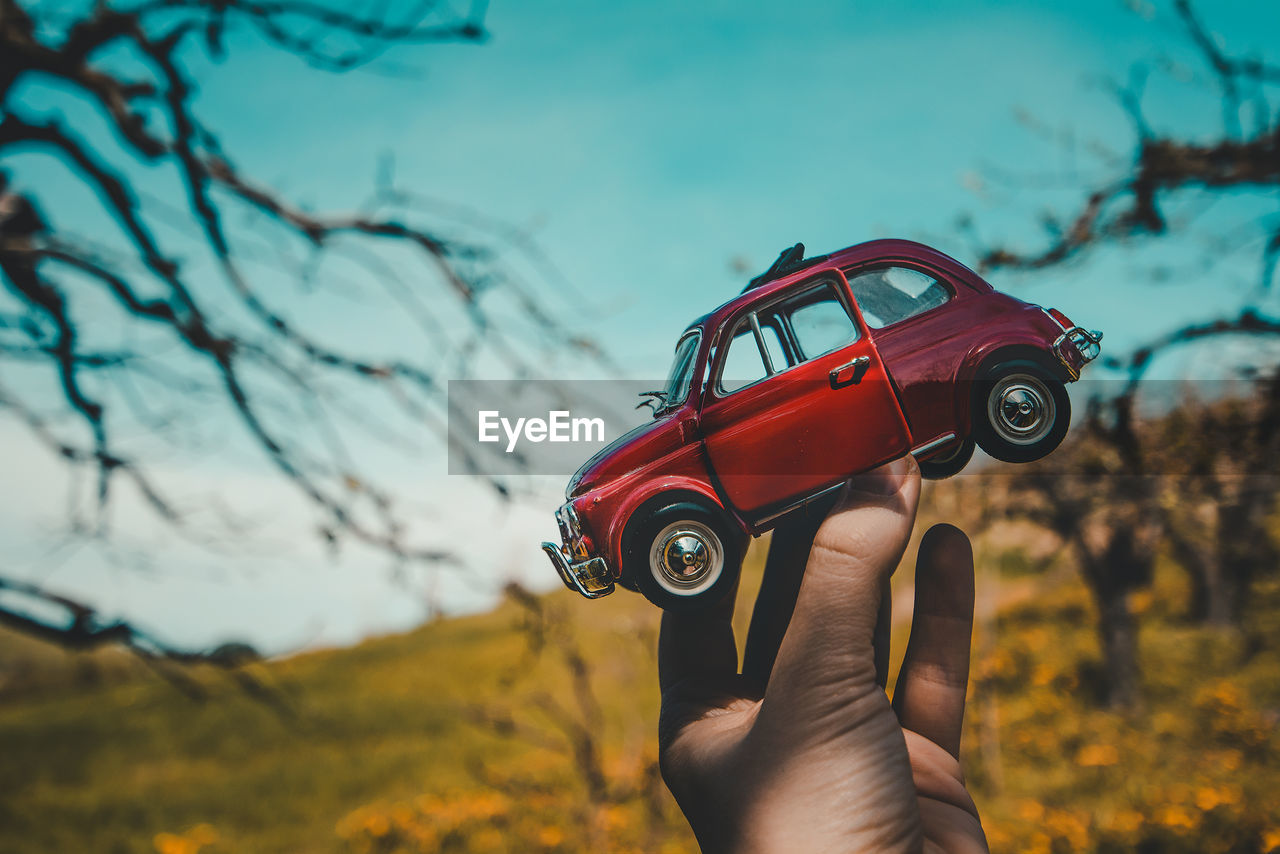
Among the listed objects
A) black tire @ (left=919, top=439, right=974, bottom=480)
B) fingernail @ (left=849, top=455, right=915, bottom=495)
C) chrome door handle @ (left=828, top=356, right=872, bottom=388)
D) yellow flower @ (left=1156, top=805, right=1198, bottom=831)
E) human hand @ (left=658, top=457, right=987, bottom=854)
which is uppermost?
chrome door handle @ (left=828, top=356, right=872, bottom=388)

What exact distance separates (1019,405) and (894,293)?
0.38 m

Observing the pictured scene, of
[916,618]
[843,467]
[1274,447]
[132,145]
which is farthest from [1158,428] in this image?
[132,145]

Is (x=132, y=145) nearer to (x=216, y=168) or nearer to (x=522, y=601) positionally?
(x=216, y=168)

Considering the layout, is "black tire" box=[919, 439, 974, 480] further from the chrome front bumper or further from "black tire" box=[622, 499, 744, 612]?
the chrome front bumper

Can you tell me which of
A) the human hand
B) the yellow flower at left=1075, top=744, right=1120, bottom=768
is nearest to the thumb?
the human hand

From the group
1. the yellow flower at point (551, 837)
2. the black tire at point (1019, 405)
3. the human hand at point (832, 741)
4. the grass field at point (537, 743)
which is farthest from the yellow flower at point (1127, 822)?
the black tire at point (1019, 405)

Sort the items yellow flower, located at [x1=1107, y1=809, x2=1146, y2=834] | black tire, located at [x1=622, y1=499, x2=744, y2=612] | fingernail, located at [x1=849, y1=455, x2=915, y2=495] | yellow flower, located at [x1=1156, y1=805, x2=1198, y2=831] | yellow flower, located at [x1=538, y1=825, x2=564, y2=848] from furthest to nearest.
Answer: yellow flower, located at [x1=538, y1=825, x2=564, y2=848] < yellow flower, located at [x1=1107, y1=809, x2=1146, y2=834] < yellow flower, located at [x1=1156, y1=805, x2=1198, y2=831] < fingernail, located at [x1=849, y1=455, x2=915, y2=495] < black tire, located at [x1=622, y1=499, x2=744, y2=612]

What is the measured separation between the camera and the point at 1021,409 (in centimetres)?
149

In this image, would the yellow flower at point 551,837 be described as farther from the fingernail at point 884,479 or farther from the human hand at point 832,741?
the fingernail at point 884,479

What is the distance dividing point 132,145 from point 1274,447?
6.56 meters

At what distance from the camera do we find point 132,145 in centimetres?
358

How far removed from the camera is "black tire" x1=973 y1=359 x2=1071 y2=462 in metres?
1.48

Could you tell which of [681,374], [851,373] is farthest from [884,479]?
[681,374]

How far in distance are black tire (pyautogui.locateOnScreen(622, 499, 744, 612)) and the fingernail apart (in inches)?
11.9
